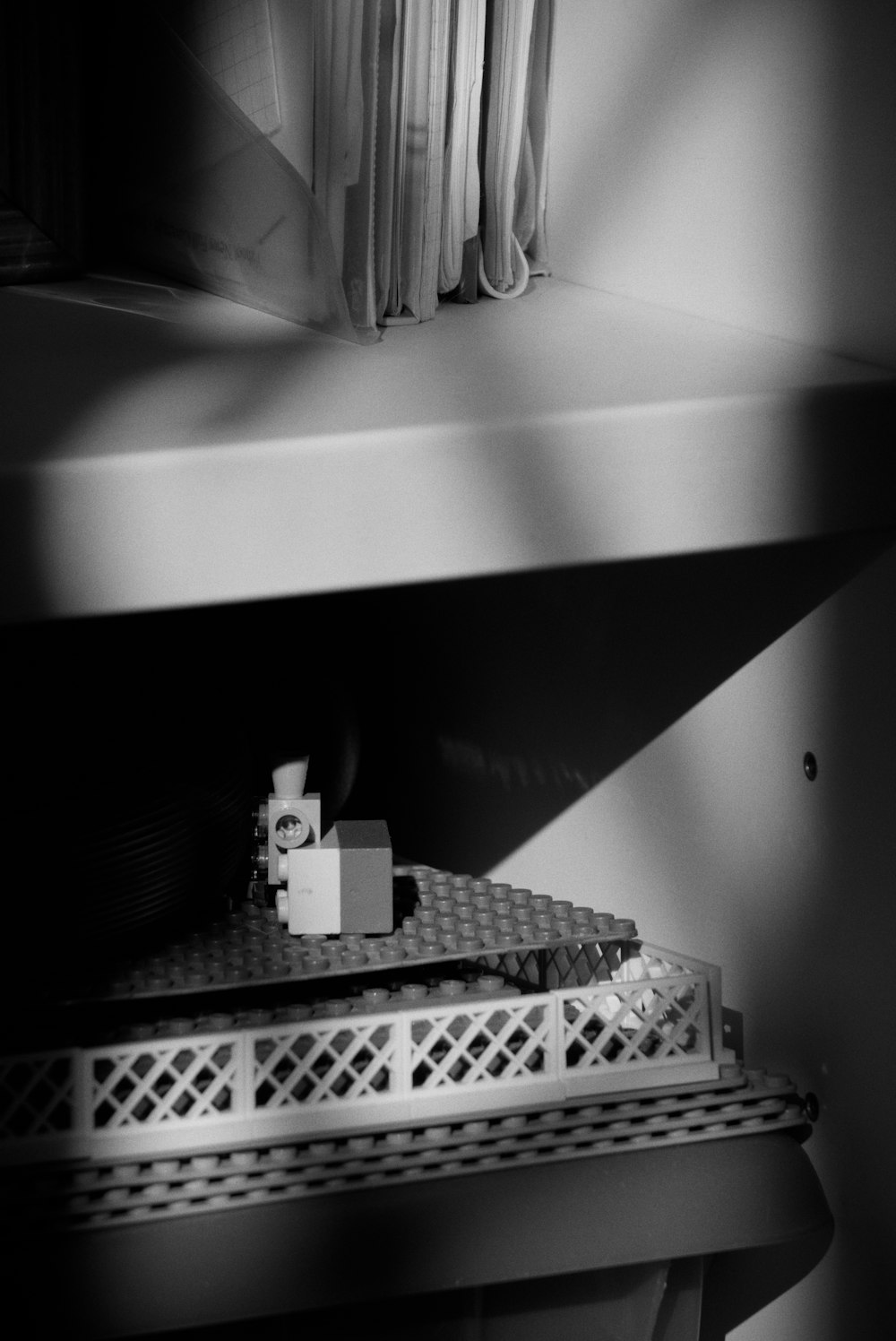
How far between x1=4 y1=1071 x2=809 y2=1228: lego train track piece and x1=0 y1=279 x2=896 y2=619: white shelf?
0.28 m

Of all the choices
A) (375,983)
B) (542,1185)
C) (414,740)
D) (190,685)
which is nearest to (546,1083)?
(542,1185)

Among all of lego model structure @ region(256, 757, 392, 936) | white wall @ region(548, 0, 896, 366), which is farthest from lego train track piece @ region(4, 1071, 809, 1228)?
white wall @ region(548, 0, 896, 366)

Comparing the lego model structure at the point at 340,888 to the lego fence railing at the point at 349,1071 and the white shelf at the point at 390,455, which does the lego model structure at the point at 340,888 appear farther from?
the white shelf at the point at 390,455

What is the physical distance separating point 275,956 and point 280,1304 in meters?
0.18

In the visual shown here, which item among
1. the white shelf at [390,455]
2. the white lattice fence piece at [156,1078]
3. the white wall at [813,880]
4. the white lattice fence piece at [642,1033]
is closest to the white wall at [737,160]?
the white shelf at [390,455]

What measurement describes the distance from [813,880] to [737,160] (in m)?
0.40

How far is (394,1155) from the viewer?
0.76 meters

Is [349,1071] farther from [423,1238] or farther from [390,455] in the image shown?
[390,455]

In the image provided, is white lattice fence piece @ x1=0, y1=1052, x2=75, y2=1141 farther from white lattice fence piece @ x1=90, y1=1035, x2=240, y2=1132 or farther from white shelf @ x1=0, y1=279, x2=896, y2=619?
white shelf @ x1=0, y1=279, x2=896, y2=619

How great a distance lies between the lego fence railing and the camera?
29.4 inches

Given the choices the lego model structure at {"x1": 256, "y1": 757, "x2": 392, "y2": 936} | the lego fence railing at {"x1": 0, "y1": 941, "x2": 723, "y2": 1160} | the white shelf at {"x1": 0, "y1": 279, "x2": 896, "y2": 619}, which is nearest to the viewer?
the white shelf at {"x1": 0, "y1": 279, "x2": 896, "y2": 619}

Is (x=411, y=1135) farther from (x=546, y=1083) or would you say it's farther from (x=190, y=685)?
(x=190, y=685)

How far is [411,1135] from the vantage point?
782 millimetres

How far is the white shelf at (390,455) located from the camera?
641mm
